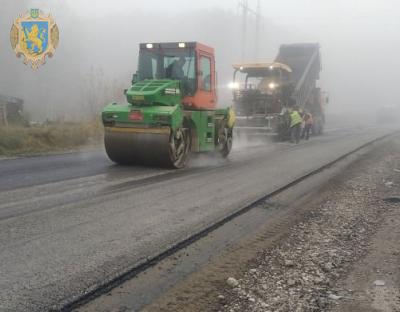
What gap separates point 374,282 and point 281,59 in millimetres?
21166

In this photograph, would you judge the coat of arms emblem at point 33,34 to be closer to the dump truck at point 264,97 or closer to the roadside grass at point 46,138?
the roadside grass at point 46,138

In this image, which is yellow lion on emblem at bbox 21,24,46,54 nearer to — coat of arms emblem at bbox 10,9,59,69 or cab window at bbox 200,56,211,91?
coat of arms emblem at bbox 10,9,59,69

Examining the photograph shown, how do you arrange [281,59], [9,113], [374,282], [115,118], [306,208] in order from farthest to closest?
[281,59]
[9,113]
[115,118]
[306,208]
[374,282]

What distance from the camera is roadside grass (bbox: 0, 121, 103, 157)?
13.9m

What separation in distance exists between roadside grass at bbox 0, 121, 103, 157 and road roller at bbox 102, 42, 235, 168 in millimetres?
4086

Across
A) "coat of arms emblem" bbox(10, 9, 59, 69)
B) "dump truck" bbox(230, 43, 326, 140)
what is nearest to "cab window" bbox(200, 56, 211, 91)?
"dump truck" bbox(230, 43, 326, 140)

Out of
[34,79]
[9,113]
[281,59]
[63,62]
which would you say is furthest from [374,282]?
[63,62]

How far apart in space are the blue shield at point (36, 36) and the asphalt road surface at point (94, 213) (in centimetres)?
935

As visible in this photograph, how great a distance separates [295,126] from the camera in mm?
20625

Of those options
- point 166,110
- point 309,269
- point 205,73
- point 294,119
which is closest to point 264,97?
point 294,119

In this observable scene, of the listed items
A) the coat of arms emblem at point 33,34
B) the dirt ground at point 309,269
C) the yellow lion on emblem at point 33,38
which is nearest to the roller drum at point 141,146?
the dirt ground at point 309,269

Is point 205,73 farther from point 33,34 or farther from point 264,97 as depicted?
point 33,34

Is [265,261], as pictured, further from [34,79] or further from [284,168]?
[34,79]

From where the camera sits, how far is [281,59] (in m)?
24.6
